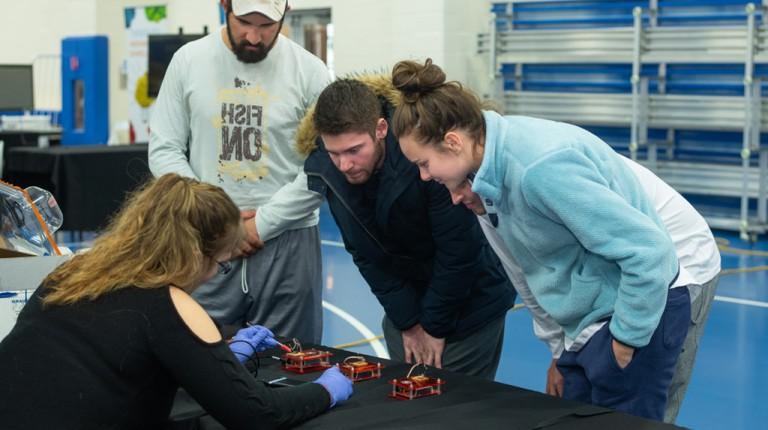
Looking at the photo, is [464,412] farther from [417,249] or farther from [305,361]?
[417,249]

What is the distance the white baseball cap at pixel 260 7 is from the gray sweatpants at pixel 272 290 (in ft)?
2.07

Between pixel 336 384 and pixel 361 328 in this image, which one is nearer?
pixel 336 384

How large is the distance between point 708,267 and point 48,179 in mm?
6029

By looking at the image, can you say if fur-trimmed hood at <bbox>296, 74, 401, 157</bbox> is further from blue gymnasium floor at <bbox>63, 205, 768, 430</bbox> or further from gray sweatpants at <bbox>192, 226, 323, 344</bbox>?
blue gymnasium floor at <bbox>63, 205, 768, 430</bbox>

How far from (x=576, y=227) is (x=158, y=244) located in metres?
0.79

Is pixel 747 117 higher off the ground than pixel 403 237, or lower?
higher

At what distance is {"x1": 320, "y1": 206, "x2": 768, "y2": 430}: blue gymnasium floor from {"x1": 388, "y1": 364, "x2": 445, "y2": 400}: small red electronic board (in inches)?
76.9

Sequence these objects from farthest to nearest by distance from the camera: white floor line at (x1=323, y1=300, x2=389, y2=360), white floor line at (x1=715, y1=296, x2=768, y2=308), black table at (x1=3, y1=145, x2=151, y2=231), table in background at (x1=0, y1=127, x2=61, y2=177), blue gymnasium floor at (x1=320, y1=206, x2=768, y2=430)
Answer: table in background at (x1=0, y1=127, x2=61, y2=177), black table at (x1=3, y1=145, x2=151, y2=231), white floor line at (x1=715, y1=296, x2=768, y2=308), white floor line at (x1=323, y1=300, x2=389, y2=360), blue gymnasium floor at (x1=320, y1=206, x2=768, y2=430)

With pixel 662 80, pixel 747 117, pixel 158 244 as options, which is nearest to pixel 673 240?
pixel 158 244

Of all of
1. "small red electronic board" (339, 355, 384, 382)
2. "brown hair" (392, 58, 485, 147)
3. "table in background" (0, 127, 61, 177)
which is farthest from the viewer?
"table in background" (0, 127, 61, 177)

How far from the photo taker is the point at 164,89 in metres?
3.06

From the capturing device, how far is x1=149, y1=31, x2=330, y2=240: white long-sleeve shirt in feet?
9.75

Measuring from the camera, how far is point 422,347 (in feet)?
8.82

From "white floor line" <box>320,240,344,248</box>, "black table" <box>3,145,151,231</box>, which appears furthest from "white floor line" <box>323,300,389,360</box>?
"black table" <box>3,145,151,231</box>
